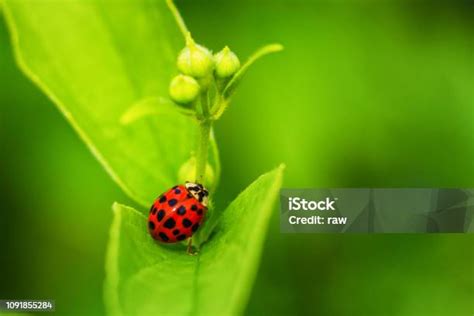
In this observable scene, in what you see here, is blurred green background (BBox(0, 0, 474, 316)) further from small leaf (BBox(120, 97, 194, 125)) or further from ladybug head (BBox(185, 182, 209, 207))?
small leaf (BBox(120, 97, 194, 125))

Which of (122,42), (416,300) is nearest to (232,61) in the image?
(122,42)

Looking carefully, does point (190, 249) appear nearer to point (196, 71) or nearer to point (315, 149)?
point (196, 71)

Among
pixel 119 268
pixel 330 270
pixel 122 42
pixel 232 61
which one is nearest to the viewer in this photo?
pixel 119 268

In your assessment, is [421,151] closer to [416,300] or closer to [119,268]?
[416,300]

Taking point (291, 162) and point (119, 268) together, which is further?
point (291, 162)

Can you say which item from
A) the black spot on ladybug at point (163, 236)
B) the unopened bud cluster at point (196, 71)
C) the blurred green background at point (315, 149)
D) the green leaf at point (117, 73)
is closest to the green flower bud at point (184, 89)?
the unopened bud cluster at point (196, 71)

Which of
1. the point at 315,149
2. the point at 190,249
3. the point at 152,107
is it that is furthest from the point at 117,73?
the point at 315,149

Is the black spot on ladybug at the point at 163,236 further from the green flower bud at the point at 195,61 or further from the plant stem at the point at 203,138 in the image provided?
the green flower bud at the point at 195,61
